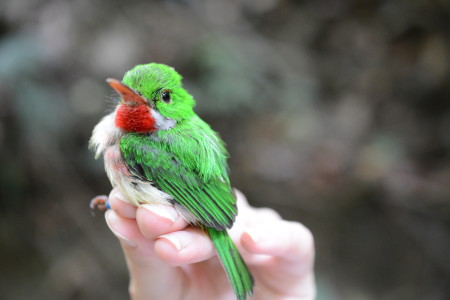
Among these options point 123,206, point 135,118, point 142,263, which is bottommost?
point 142,263

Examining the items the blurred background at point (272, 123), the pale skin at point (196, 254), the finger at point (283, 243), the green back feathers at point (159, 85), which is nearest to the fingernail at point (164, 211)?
the pale skin at point (196, 254)

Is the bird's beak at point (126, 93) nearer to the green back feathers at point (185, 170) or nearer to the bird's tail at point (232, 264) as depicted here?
the green back feathers at point (185, 170)

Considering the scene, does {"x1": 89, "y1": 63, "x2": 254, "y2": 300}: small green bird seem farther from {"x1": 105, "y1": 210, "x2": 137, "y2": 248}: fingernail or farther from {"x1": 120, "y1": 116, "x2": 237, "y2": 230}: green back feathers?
{"x1": 105, "y1": 210, "x2": 137, "y2": 248}: fingernail

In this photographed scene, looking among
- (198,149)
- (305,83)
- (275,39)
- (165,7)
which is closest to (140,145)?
(198,149)

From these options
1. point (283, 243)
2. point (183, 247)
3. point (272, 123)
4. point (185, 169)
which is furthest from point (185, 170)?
point (272, 123)

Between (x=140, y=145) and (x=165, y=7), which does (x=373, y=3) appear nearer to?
(x=165, y=7)

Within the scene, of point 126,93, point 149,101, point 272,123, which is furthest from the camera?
point 272,123

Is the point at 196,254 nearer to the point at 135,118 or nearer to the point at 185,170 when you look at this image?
the point at 185,170
